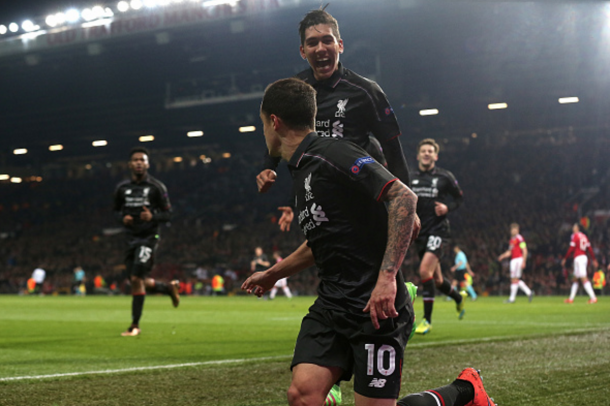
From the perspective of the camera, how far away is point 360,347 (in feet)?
9.89

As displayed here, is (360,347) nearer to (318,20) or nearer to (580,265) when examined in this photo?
(318,20)

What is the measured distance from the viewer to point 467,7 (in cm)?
2364

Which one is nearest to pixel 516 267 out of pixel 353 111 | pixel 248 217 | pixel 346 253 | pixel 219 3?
pixel 219 3

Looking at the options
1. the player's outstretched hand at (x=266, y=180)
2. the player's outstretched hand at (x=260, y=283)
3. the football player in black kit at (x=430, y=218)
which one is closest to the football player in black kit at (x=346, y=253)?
the player's outstretched hand at (x=260, y=283)

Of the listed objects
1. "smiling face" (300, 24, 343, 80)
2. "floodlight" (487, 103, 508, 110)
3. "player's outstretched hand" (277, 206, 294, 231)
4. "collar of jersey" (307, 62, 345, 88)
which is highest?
"floodlight" (487, 103, 508, 110)

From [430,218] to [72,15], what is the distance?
70.3 feet

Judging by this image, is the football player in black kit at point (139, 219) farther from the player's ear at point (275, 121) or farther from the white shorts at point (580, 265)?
the white shorts at point (580, 265)

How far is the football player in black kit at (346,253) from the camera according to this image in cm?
296

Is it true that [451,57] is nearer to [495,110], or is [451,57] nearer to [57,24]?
[495,110]

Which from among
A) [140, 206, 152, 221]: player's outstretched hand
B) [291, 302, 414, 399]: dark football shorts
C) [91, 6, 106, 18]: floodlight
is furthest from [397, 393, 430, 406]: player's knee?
[91, 6, 106, 18]: floodlight

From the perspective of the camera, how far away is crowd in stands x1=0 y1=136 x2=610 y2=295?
31.1 metres

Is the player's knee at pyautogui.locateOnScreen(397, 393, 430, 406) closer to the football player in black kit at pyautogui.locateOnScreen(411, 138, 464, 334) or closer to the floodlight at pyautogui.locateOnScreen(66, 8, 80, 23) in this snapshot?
the football player in black kit at pyautogui.locateOnScreen(411, 138, 464, 334)

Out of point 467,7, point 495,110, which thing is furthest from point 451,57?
point 495,110

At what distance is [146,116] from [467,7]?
19.1 metres
